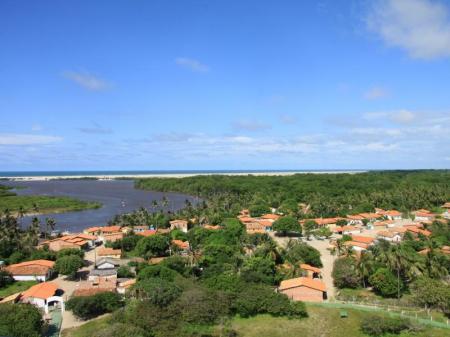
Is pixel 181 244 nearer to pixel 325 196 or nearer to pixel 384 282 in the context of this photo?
pixel 384 282

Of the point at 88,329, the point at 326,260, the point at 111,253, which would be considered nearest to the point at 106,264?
the point at 111,253

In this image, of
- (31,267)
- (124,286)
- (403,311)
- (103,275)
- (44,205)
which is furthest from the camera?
(44,205)

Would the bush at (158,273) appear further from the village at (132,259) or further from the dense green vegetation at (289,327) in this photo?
the dense green vegetation at (289,327)

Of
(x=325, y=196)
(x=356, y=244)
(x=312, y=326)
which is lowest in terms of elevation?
(x=312, y=326)

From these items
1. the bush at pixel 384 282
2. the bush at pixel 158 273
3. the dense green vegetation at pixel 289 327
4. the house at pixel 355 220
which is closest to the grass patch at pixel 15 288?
the bush at pixel 158 273

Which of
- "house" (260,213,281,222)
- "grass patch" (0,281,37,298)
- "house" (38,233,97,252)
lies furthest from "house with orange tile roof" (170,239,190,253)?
"house" (260,213,281,222)

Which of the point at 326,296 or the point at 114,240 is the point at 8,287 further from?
the point at 326,296

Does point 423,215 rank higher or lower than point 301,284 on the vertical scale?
higher

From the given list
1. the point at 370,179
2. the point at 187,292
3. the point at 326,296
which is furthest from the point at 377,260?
the point at 370,179
